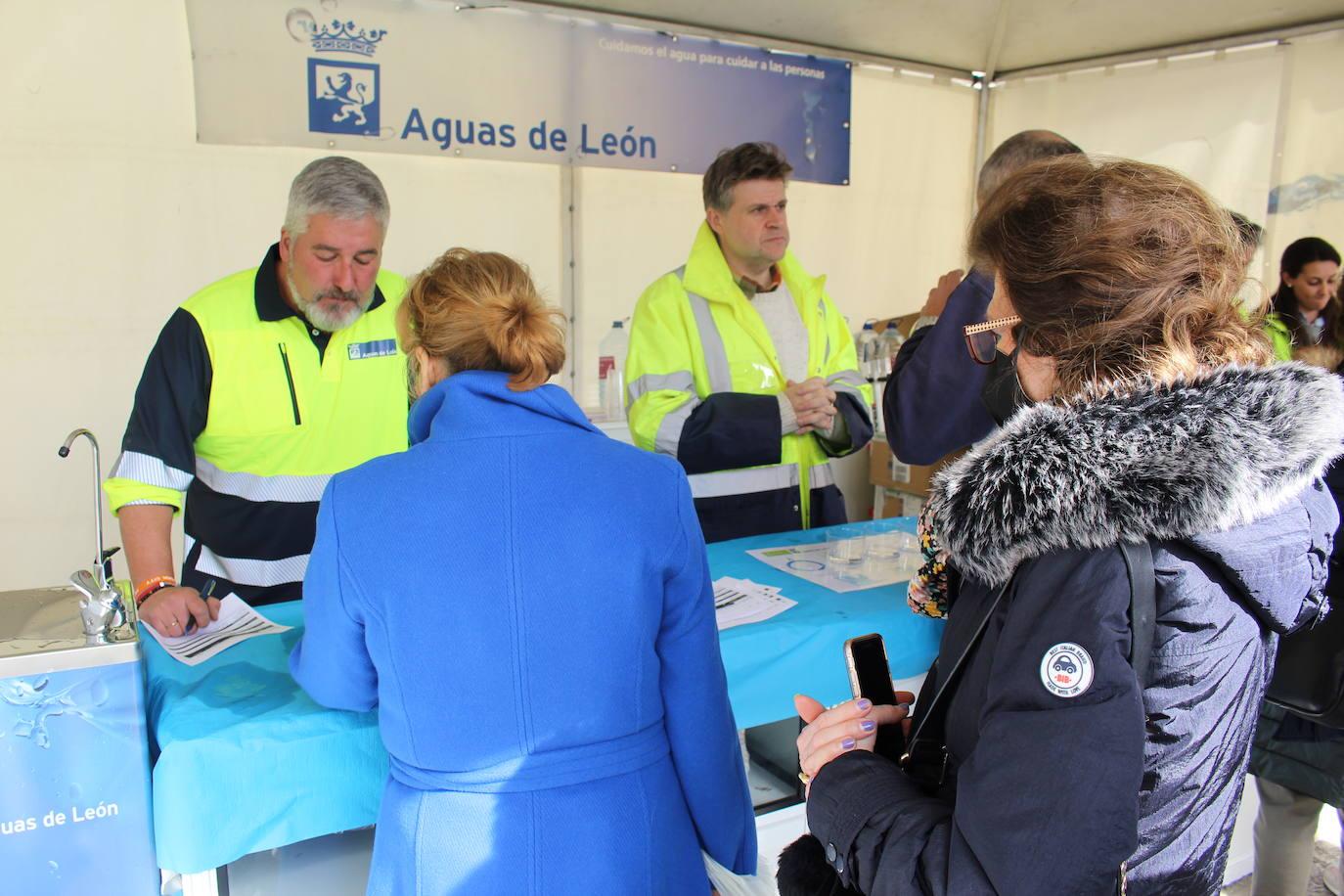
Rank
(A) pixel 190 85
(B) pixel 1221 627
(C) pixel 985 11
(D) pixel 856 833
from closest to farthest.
Result: (B) pixel 1221 627, (D) pixel 856 833, (A) pixel 190 85, (C) pixel 985 11

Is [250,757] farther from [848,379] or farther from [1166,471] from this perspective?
[848,379]

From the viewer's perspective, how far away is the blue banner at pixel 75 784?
135cm

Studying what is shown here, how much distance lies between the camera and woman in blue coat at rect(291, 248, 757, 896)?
4.26ft

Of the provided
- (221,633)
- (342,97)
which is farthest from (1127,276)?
(342,97)

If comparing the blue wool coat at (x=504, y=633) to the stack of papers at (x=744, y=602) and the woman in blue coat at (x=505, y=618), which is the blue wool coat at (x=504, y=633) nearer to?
the woman in blue coat at (x=505, y=618)

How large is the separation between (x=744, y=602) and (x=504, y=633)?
2.86ft

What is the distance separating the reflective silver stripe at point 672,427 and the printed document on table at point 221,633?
3.94 feet

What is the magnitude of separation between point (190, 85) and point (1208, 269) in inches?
140

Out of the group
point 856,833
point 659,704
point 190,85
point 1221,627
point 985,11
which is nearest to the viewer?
point 1221,627

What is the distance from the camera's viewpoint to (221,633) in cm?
187

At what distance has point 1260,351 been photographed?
92cm

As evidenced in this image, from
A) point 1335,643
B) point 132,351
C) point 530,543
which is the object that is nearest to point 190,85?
point 132,351

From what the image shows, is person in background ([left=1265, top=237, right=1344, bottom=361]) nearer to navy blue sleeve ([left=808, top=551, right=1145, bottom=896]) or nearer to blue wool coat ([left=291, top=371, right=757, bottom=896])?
blue wool coat ([left=291, top=371, right=757, bottom=896])

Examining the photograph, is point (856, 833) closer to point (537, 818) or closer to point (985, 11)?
point (537, 818)
